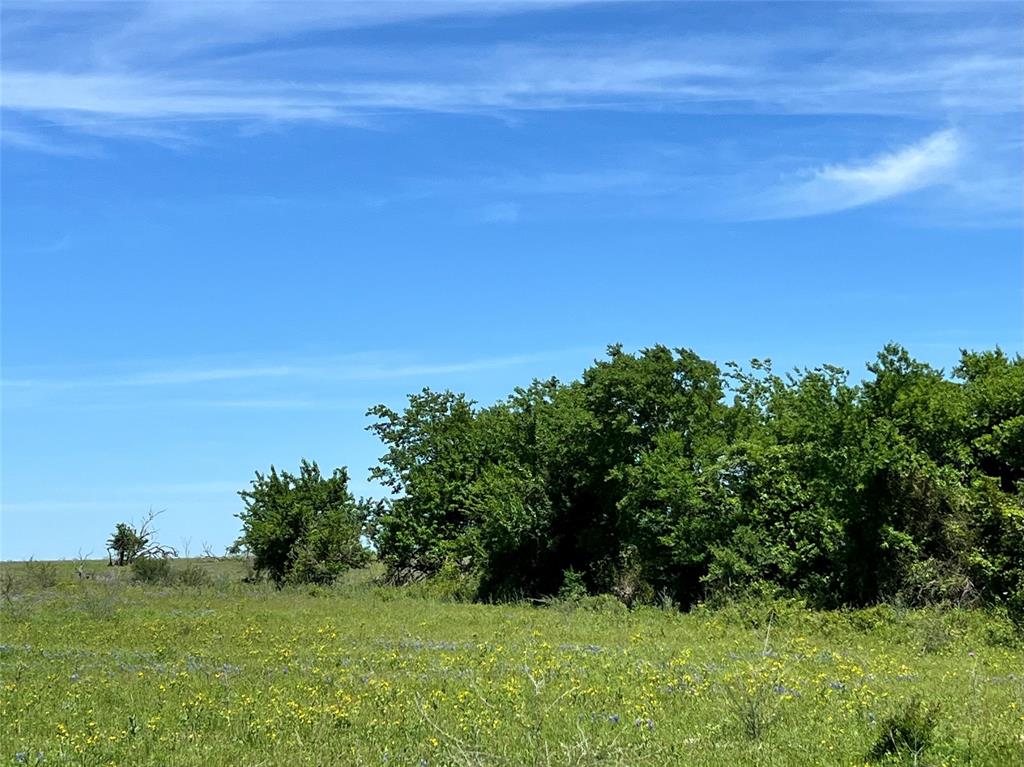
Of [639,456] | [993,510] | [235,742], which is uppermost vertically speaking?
[639,456]

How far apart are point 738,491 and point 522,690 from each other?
16481 mm

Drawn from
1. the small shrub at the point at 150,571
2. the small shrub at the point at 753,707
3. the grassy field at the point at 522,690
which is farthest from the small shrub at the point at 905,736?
the small shrub at the point at 150,571

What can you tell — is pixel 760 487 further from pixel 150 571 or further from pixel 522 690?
pixel 150 571

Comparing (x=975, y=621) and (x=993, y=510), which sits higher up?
(x=993, y=510)

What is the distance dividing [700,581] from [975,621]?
8696mm

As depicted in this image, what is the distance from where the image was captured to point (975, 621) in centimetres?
2031

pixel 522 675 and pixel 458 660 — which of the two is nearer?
pixel 522 675

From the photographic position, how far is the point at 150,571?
39312 mm

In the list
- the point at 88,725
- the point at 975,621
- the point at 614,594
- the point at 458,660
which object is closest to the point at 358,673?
the point at 458,660

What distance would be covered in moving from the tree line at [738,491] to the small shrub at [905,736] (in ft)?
46.0

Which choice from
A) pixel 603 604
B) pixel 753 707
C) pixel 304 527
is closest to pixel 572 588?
pixel 603 604

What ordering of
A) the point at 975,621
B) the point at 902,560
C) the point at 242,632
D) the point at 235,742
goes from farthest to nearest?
1. the point at 902,560
2. the point at 242,632
3. the point at 975,621
4. the point at 235,742

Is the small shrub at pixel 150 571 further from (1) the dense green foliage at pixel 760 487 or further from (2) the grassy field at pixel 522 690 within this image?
(2) the grassy field at pixel 522 690

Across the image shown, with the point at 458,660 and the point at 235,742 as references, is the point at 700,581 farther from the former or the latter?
the point at 235,742
